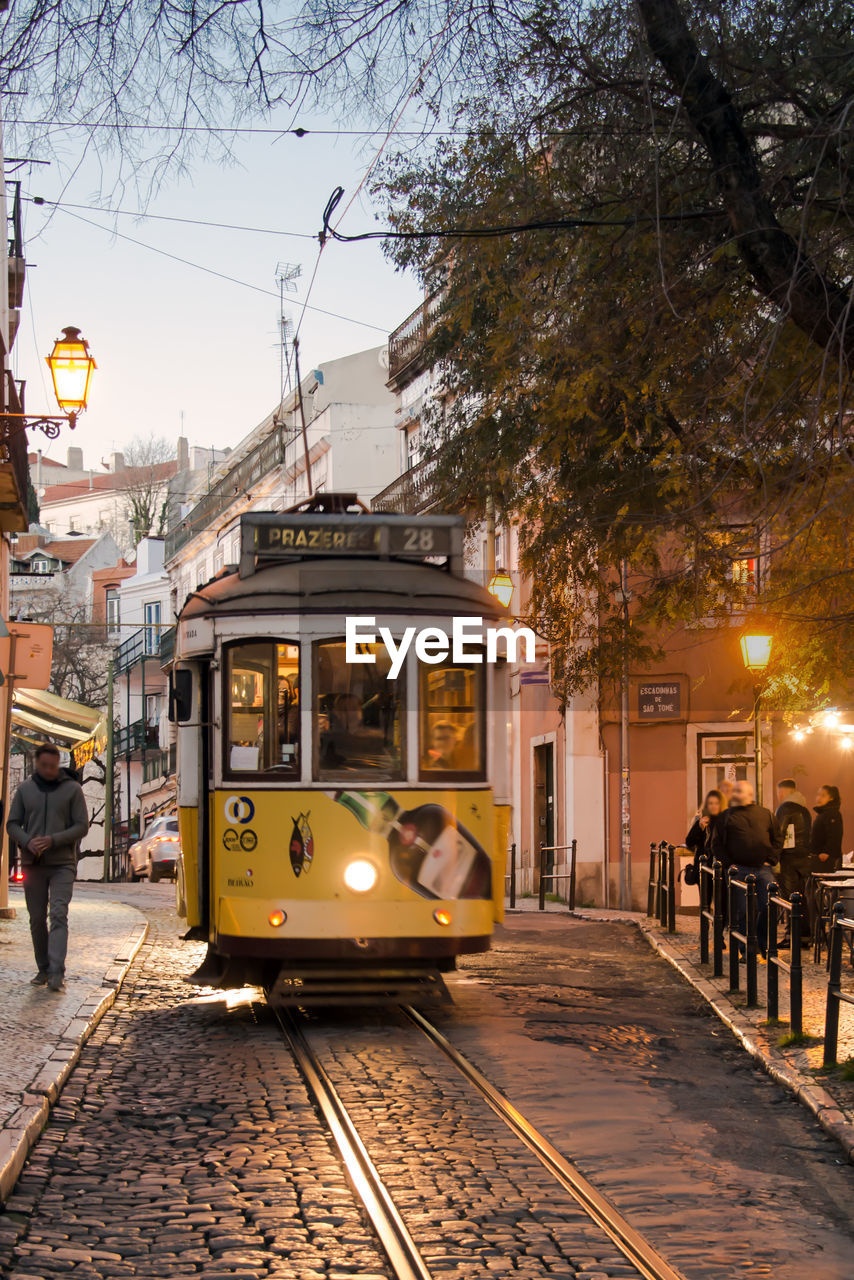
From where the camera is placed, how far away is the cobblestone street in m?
6.11

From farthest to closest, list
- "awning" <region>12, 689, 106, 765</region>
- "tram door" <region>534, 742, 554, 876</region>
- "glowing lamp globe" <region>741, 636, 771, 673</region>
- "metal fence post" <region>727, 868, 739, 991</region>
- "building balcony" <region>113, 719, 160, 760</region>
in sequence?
"building balcony" <region>113, 719, 160, 760</region>
"tram door" <region>534, 742, 554, 876</region>
"awning" <region>12, 689, 106, 765</region>
"glowing lamp globe" <region>741, 636, 771, 673</region>
"metal fence post" <region>727, 868, 739, 991</region>

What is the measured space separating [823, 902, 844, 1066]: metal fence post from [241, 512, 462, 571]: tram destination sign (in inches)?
162

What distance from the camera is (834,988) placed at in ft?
31.8

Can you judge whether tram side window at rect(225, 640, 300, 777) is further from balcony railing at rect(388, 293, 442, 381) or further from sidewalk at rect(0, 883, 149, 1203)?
balcony railing at rect(388, 293, 442, 381)

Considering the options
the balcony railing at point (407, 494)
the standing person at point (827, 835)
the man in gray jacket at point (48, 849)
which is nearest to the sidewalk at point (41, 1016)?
the man in gray jacket at point (48, 849)

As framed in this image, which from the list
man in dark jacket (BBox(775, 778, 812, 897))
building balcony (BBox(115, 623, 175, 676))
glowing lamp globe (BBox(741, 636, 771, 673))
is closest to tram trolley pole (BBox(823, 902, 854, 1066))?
man in dark jacket (BBox(775, 778, 812, 897))

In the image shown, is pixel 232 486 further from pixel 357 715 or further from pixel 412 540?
pixel 357 715

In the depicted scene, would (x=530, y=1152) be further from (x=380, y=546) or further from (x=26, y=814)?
(x=26, y=814)

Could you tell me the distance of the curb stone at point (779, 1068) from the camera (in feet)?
27.8

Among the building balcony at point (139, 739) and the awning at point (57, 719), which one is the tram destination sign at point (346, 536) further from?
the building balcony at point (139, 739)

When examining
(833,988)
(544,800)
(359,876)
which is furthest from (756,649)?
(544,800)

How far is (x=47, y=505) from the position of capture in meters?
97.0

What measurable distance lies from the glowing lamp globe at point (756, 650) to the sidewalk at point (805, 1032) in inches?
126

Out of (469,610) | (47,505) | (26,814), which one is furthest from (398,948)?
(47,505)
